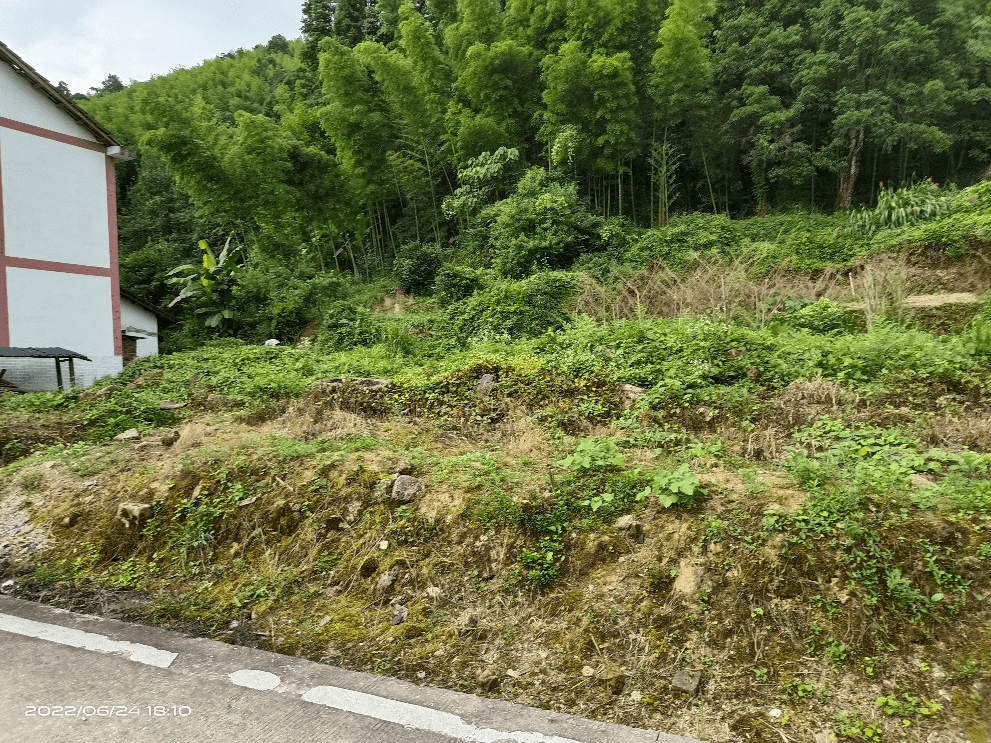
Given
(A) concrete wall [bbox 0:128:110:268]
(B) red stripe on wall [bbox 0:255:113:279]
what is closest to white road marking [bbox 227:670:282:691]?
(B) red stripe on wall [bbox 0:255:113:279]

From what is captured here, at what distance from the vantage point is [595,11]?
43.3ft

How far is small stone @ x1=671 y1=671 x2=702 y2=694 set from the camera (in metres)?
2.34

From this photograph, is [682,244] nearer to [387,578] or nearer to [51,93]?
[387,578]

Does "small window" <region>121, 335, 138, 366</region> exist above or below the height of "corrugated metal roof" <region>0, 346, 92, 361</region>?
above

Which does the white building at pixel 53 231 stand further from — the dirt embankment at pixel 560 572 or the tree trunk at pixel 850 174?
the tree trunk at pixel 850 174

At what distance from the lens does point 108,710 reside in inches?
89.4

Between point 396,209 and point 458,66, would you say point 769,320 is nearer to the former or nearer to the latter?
Answer: point 458,66

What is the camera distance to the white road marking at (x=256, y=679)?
241 centimetres

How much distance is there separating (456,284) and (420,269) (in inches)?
106

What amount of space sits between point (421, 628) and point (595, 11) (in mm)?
14348

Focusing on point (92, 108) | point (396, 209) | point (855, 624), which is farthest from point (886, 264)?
point (92, 108)

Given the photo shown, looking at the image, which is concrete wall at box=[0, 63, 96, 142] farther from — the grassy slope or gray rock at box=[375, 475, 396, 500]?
gray rock at box=[375, 475, 396, 500]

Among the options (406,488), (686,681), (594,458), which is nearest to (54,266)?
(406,488)

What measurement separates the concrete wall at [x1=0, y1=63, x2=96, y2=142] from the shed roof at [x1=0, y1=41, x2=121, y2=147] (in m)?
0.07
